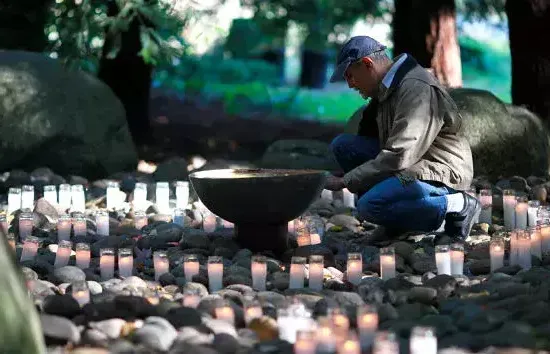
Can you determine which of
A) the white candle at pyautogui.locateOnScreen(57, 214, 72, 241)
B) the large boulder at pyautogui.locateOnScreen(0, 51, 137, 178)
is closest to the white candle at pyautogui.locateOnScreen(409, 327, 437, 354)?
the white candle at pyautogui.locateOnScreen(57, 214, 72, 241)

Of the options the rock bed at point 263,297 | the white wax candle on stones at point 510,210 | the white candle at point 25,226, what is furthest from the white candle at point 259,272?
the white wax candle on stones at point 510,210

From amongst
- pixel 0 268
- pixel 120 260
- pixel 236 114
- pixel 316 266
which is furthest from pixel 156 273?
pixel 236 114

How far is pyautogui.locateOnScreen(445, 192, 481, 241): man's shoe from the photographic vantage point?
686 cm

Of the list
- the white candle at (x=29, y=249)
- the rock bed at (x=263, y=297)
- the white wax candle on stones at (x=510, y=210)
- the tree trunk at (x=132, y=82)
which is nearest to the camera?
the rock bed at (x=263, y=297)

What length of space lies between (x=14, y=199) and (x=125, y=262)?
2546mm

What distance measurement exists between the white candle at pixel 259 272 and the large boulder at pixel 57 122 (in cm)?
473

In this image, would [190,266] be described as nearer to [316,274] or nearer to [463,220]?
[316,274]

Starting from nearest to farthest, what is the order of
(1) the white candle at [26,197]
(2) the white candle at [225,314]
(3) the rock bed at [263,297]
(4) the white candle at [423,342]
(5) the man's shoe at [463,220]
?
(4) the white candle at [423,342]
(3) the rock bed at [263,297]
(2) the white candle at [225,314]
(5) the man's shoe at [463,220]
(1) the white candle at [26,197]

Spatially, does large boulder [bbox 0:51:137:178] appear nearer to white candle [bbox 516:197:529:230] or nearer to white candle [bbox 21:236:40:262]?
white candle [bbox 21:236:40:262]

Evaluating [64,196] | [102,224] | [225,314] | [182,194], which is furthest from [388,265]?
[64,196]

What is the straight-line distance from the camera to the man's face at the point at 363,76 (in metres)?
6.54

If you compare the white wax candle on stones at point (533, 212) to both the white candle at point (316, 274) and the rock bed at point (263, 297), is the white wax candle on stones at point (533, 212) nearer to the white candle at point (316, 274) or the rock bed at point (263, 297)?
the rock bed at point (263, 297)

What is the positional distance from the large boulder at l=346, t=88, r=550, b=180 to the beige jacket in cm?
253

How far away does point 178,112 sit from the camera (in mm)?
18078
